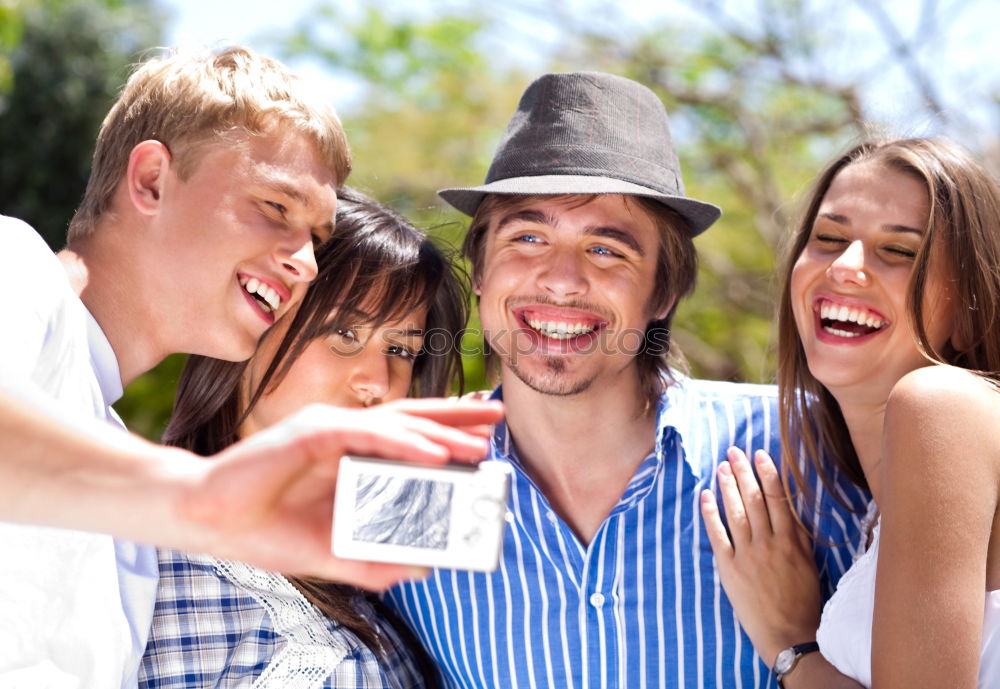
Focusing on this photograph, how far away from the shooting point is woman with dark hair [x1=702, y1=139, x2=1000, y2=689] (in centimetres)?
193

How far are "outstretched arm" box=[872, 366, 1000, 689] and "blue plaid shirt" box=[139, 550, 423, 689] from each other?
1.41 metres

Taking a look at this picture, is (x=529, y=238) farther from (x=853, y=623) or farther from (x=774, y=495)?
(x=853, y=623)

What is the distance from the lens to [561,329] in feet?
9.99

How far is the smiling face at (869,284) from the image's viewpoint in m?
2.47

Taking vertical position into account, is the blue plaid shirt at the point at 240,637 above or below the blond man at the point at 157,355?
below

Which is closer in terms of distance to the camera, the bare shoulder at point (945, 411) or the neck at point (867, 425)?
the bare shoulder at point (945, 411)

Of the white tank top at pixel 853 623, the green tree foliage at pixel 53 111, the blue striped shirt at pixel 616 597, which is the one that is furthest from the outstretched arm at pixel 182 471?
the green tree foliage at pixel 53 111

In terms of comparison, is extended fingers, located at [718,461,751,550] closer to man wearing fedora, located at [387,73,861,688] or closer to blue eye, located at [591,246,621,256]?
man wearing fedora, located at [387,73,861,688]

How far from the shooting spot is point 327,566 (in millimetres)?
1383

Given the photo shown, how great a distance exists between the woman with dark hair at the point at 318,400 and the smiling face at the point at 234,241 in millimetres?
277

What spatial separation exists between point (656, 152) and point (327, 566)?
211 centimetres

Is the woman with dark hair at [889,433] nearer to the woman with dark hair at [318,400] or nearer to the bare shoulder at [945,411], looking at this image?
the bare shoulder at [945,411]

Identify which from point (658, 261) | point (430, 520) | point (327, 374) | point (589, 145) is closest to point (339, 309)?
point (327, 374)

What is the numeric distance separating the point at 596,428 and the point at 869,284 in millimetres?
986
